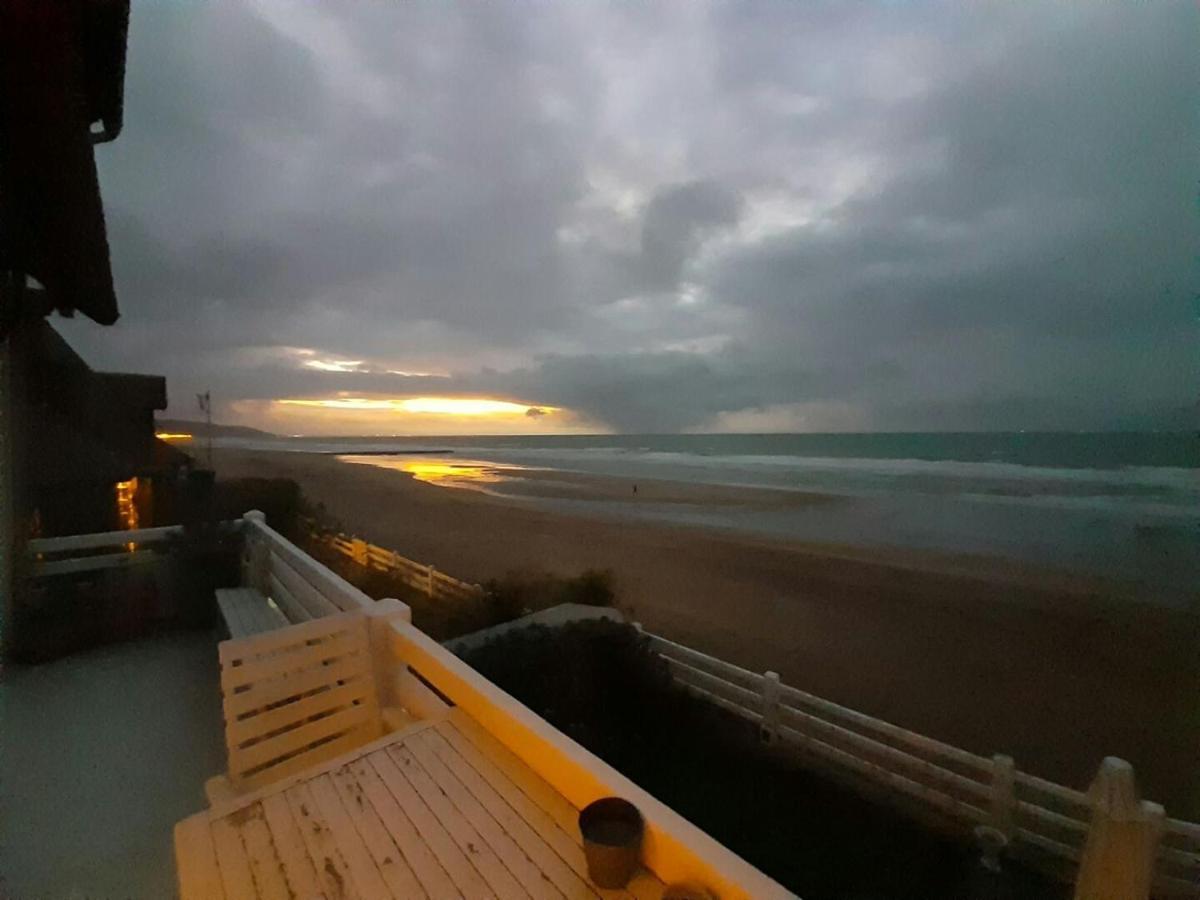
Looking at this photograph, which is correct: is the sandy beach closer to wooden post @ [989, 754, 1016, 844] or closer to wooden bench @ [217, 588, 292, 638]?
wooden post @ [989, 754, 1016, 844]

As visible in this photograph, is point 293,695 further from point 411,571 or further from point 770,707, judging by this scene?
point 411,571

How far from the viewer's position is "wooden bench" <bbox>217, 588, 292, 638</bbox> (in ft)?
14.3

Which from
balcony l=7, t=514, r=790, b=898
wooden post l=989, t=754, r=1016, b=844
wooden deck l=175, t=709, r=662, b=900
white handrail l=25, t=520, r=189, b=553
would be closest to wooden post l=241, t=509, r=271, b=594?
white handrail l=25, t=520, r=189, b=553

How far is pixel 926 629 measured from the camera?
9445 millimetres

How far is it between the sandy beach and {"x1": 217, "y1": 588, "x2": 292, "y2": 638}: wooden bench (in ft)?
19.1

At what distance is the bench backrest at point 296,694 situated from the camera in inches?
97.6

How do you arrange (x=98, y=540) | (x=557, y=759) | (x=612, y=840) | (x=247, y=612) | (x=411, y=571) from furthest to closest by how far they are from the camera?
(x=411, y=571) → (x=98, y=540) → (x=247, y=612) → (x=557, y=759) → (x=612, y=840)

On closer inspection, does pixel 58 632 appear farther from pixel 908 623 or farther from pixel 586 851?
pixel 908 623

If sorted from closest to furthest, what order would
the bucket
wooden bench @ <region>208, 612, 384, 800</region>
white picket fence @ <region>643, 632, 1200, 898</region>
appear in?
the bucket, wooden bench @ <region>208, 612, 384, 800</region>, white picket fence @ <region>643, 632, 1200, 898</region>

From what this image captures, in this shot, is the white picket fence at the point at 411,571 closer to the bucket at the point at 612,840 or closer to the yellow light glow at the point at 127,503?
the yellow light glow at the point at 127,503

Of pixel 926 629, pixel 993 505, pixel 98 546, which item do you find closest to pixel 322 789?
→ pixel 98 546

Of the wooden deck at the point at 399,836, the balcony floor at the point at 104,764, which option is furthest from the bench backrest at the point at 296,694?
the balcony floor at the point at 104,764

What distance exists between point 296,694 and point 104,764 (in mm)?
2039

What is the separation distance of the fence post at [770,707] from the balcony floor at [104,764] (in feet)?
14.9
